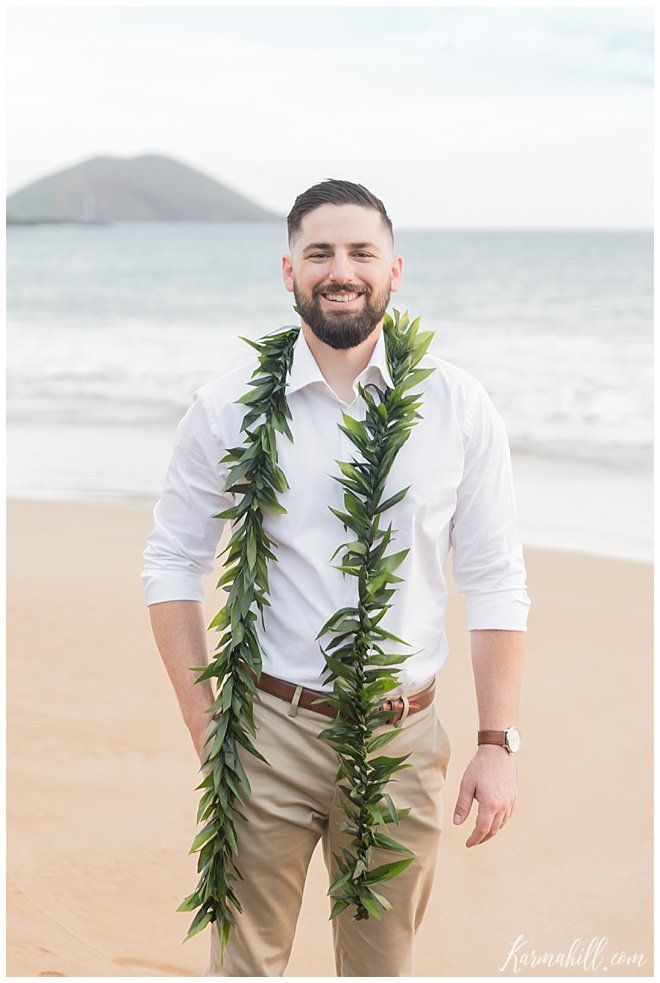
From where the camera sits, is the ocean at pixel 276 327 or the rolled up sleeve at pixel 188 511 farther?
the ocean at pixel 276 327

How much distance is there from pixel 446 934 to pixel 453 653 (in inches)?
87.5

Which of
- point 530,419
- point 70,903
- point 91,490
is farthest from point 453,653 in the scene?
point 530,419

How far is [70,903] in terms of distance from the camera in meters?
3.65

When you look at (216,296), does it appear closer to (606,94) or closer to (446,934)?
(606,94)

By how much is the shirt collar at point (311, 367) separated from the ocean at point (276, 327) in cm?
534

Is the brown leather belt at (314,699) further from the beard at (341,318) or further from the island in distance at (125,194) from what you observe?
the island in distance at (125,194)

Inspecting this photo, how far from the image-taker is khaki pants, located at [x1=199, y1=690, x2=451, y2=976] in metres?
2.24

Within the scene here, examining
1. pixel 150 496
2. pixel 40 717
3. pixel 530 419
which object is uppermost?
pixel 530 419

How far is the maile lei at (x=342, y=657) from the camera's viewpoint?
2188 mm

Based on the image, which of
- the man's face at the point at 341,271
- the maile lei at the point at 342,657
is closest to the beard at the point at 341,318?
the man's face at the point at 341,271

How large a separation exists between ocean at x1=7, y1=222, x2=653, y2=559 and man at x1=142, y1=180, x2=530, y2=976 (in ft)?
17.2

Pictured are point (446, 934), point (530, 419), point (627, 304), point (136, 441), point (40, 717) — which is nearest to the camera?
point (446, 934)

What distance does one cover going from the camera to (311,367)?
2.29 meters

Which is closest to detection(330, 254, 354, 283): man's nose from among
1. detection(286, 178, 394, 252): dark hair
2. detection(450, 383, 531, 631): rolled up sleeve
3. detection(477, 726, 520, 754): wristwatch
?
detection(286, 178, 394, 252): dark hair
